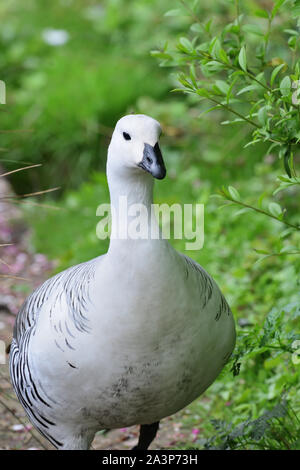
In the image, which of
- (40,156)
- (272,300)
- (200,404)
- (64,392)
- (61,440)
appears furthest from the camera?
(40,156)

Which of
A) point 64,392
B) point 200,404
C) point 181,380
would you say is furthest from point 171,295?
point 200,404

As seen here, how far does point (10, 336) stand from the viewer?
3.52 meters

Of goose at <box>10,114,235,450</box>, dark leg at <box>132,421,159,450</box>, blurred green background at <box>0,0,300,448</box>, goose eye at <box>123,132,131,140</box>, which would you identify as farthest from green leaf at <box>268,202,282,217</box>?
dark leg at <box>132,421,159,450</box>

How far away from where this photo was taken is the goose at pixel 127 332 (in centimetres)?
222

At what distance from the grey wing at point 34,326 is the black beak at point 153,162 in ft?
1.55

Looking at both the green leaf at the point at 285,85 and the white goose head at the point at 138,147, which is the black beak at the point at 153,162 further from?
the green leaf at the point at 285,85

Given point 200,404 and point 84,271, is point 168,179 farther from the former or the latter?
point 84,271

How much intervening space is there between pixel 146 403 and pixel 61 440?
384 millimetres

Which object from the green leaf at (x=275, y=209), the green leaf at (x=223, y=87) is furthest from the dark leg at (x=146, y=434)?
the green leaf at (x=223, y=87)

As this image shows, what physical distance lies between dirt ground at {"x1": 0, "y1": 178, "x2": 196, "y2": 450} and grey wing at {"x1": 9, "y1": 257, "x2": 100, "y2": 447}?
14cm

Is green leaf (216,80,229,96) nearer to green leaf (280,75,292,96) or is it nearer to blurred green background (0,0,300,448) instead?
green leaf (280,75,292,96)

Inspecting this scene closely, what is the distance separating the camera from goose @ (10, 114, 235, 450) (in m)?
2.22

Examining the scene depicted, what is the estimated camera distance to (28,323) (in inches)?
106

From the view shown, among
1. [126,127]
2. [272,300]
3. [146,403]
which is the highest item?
[126,127]
